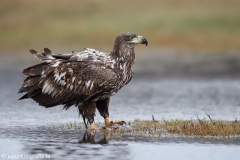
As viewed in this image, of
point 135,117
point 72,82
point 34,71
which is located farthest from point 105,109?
point 135,117

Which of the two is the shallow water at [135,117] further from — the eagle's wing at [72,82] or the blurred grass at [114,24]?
the blurred grass at [114,24]

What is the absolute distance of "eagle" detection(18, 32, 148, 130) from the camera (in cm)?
1423

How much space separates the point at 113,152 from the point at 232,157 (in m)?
2.01

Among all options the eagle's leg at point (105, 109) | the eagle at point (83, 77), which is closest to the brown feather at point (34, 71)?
the eagle at point (83, 77)

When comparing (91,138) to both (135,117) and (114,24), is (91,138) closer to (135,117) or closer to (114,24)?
(135,117)

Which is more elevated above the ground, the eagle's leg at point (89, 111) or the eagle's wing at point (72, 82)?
the eagle's wing at point (72, 82)

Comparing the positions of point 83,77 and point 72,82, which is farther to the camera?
point 72,82

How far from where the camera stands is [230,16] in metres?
48.9

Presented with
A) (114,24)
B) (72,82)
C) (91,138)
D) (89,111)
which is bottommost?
(91,138)

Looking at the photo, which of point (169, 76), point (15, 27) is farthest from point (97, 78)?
point (15, 27)

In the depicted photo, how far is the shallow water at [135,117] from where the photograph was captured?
480 inches

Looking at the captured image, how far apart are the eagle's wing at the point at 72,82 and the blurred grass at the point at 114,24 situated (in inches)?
965

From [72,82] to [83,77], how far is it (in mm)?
280

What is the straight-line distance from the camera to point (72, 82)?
1450 centimetres
